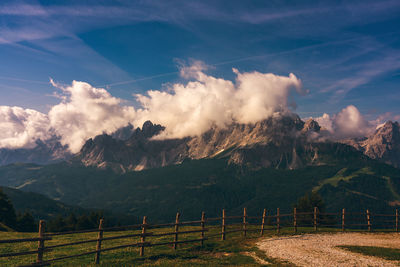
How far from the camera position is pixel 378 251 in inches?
967

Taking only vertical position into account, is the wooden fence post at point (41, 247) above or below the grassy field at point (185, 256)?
above

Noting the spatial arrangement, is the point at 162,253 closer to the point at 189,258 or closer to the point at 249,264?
the point at 189,258

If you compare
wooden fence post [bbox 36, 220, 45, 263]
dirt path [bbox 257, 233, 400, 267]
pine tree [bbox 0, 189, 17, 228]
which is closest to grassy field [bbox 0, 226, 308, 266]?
dirt path [bbox 257, 233, 400, 267]

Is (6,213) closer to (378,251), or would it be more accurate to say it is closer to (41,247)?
(41,247)

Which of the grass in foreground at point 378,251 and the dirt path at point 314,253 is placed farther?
the grass in foreground at point 378,251

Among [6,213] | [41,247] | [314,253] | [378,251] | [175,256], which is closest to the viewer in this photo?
[41,247]

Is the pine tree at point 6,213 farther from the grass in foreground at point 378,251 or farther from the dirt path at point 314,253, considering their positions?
the grass in foreground at point 378,251

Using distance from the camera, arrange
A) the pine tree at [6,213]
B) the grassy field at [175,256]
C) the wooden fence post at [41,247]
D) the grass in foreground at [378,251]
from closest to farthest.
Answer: the wooden fence post at [41,247] < the grassy field at [175,256] < the grass in foreground at [378,251] < the pine tree at [6,213]

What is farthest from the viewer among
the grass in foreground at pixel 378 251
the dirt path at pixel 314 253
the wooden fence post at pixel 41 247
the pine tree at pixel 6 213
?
the pine tree at pixel 6 213

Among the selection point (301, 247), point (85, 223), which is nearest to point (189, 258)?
point (301, 247)

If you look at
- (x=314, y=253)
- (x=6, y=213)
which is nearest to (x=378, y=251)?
(x=314, y=253)

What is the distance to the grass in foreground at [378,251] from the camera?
22816 millimetres

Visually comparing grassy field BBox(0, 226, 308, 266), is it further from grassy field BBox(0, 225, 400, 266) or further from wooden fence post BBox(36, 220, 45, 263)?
wooden fence post BBox(36, 220, 45, 263)

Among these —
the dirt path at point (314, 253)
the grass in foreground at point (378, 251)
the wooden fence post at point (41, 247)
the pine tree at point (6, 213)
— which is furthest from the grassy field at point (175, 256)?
the pine tree at point (6, 213)
